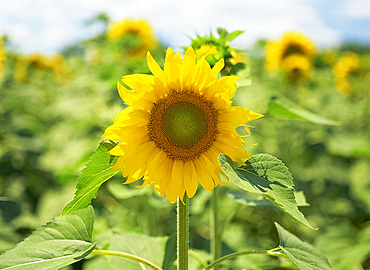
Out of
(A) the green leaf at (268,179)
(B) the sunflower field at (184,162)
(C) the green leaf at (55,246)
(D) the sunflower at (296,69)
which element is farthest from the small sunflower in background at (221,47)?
(D) the sunflower at (296,69)

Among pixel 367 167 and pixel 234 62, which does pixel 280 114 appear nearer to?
pixel 234 62

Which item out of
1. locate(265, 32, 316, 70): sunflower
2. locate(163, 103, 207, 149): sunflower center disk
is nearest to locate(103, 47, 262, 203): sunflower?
locate(163, 103, 207, 149): sunflower center disk

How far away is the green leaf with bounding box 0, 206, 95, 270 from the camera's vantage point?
90 centimetres

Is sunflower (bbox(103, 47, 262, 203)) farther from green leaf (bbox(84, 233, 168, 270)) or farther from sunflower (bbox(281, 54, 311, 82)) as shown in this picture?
sunflower (bbox(281, 54, 311, 82))

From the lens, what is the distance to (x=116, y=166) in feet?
2.85

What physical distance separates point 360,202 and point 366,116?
145 cm

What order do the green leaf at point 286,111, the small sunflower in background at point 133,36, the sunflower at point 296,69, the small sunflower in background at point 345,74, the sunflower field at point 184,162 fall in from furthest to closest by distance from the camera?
the small sunflower in background at point 345,74
the sunflower at point 296,69
the small sunflower in background at point 133,36
the green leaf at point 286,111
the sunflower field at point 184,162

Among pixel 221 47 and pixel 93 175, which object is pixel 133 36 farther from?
pixel 93 175

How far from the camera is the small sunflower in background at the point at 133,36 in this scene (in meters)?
3.16

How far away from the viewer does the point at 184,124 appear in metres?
0.97

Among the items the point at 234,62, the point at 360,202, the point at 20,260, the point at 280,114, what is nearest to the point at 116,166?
the point at 20,260

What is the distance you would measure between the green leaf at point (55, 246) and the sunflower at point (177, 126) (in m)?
0.24

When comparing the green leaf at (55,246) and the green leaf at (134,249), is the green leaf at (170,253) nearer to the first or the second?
the green leaf at (134,249)

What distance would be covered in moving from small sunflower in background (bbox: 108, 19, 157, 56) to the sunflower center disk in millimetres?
2222
